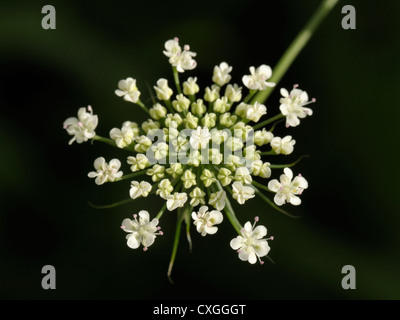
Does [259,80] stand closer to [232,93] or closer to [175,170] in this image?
[232,93]

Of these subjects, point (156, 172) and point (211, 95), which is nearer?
point (156, 172)

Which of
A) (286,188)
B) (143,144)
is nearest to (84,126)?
(143,144)

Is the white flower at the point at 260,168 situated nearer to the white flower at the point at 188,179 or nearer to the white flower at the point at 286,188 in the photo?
the white flower at the point at 286,188

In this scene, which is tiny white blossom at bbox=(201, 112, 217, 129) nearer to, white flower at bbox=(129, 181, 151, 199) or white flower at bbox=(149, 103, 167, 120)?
white flower at bbox=(149, 103, 167, 120)

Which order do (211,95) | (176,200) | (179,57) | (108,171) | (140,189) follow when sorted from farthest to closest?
(179,57) < (211,95) < (108,171) < (140,189) < (176,200)
